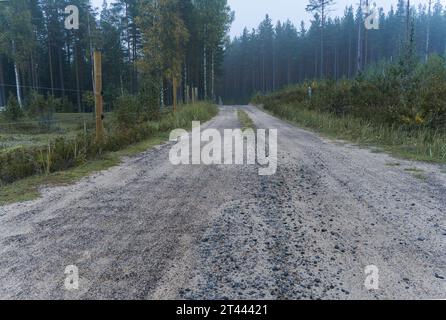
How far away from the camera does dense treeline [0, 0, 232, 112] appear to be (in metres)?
22.5

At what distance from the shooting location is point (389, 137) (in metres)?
9.05

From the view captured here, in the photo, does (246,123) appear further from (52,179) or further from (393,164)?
(52,179)

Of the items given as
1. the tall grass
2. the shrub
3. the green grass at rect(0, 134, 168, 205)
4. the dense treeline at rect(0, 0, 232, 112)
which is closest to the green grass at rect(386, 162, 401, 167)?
the green grass at rect(0, 134, 168, 205)

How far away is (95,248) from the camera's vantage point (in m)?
2.85

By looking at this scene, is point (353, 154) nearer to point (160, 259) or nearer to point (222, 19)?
point (160, 259)

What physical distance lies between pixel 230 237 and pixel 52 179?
3275mm

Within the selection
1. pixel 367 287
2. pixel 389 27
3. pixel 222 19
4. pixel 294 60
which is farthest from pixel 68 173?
pixel 389 27

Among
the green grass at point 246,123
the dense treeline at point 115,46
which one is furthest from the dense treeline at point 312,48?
the green grass at point 246,123

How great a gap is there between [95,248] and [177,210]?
1100 millimetres

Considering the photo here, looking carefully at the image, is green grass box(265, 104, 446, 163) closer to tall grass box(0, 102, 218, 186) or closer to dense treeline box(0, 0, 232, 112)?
tall grass box(0, 102, 218, 186)

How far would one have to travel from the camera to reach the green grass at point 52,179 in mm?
4285

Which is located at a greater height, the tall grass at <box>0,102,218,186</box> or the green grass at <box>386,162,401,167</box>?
the tall grass at <box>0,102,218,186</box>

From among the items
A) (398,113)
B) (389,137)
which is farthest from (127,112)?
(398,113)

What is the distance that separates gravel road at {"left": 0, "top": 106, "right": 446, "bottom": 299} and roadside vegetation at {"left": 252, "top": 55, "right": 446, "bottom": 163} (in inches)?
131
